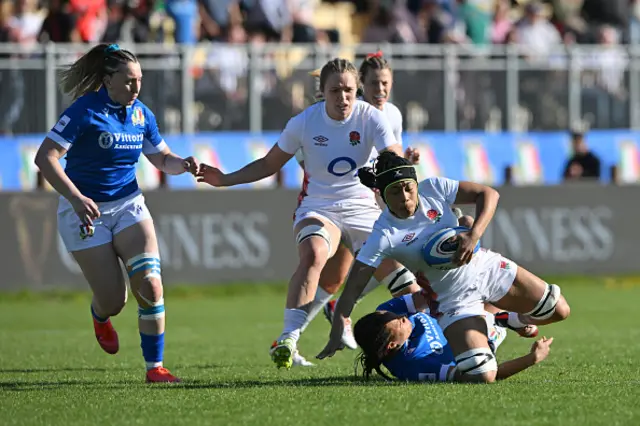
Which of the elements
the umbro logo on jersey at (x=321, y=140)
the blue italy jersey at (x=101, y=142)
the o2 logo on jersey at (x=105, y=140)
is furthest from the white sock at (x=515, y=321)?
the o2 logo on jersey at (x=105, y=140)

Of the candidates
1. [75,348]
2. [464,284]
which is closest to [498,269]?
[464,284]

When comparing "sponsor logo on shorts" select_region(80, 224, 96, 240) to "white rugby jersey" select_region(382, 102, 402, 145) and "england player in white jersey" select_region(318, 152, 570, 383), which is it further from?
"white rugby jersey" select_region(382, 102, 402, 145)

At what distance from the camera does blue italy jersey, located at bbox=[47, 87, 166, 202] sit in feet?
30.0

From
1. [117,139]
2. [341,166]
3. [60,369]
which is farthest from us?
[60,369]

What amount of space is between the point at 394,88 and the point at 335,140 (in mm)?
9128

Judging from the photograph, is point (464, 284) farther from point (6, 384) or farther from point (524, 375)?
point (6, 384)

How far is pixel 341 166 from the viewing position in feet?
33.2

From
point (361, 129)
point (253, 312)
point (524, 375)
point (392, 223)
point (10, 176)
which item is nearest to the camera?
point (392, 223)

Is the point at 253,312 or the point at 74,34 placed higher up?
the point at 74,34

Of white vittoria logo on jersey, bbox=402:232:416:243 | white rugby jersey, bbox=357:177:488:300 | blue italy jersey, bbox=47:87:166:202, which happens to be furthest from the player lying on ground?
blue italy jersey, bbox=47:87:166:202

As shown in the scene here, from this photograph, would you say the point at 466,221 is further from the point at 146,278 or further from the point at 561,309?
the point at 146,278

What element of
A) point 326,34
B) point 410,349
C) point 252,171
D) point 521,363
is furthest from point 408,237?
point 326,34

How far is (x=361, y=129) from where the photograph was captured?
995cm

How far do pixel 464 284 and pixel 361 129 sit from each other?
186 cm
